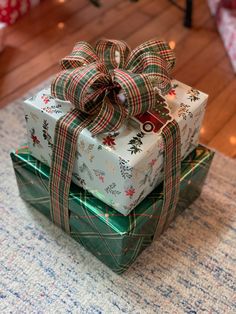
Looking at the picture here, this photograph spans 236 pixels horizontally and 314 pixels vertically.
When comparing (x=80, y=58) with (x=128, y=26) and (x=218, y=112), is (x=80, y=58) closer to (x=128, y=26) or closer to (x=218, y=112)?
(x=218, y=112)

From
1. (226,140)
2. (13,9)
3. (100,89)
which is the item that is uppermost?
(100,89)

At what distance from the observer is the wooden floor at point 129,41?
1451mm

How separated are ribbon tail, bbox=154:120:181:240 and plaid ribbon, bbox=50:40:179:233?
0.04 ft

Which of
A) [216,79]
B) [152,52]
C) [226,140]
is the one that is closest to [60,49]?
[216,79]

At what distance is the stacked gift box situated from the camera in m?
0.80

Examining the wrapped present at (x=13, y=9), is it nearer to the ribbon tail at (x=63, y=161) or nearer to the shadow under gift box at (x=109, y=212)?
the shadow under gift box at (x=109, y=212)

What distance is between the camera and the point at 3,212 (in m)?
1.08

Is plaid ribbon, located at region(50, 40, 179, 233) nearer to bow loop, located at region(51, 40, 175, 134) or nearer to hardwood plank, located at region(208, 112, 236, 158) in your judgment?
bow loop, located at region(51, 40, 175, 134)

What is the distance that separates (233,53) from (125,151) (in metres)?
1.06

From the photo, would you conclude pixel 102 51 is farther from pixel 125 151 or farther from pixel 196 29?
pixel 196 29

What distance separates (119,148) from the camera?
0.79m

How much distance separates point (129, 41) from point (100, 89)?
1.00 metres

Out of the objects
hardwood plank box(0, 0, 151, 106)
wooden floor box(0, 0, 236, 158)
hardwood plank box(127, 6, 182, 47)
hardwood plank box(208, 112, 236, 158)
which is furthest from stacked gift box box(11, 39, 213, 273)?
hardwood plank box(127, 6, 182, 47)

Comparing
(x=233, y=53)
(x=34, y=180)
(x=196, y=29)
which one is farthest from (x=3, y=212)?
(x=196, y=29)
